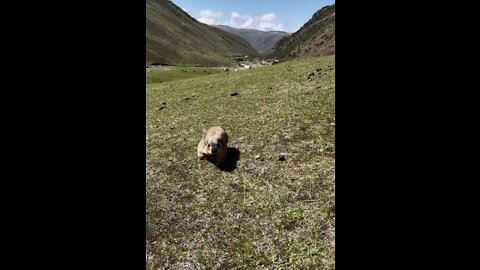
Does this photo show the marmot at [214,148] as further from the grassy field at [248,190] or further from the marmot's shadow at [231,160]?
the grassy field at [248,190]

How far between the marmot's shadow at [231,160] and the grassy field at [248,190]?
0.06 metres

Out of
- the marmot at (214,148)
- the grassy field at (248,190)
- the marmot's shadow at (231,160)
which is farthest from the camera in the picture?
the marmot at (214,148)

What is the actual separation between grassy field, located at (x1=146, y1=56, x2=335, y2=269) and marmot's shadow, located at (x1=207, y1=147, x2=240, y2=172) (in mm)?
62

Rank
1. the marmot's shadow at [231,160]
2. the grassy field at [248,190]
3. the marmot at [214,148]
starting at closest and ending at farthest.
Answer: the grassy field at [248,190]
the marmot's shadow at [231,160]
the marmot at [214,148]

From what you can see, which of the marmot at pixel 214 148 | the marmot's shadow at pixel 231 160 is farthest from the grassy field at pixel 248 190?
the marmot at pixel 214 148

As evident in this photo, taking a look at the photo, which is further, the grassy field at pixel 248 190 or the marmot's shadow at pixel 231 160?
the marmot's shadow at pixel 231 160

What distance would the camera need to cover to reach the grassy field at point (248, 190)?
12.9m

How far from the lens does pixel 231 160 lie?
68.3ft
